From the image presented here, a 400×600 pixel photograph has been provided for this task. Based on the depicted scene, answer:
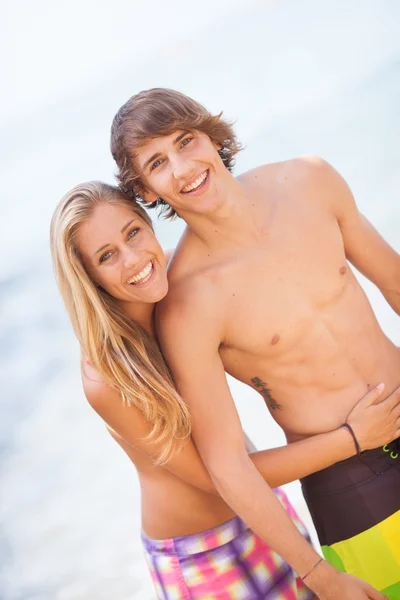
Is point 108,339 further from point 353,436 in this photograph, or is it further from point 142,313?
point 353,436

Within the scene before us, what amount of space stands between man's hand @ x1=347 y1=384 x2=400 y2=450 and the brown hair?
0.77 meters

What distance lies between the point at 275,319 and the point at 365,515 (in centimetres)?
53

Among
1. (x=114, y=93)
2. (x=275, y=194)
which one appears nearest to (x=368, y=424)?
(x=275, y=194)

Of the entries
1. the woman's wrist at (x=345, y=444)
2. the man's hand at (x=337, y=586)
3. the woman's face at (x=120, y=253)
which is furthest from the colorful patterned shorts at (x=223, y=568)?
the woman's face at (x=120, y=253)

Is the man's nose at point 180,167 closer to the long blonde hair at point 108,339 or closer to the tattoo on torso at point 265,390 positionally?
the long blonde hair at point 108,339

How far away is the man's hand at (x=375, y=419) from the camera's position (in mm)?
2023

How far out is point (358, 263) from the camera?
7.41 ft

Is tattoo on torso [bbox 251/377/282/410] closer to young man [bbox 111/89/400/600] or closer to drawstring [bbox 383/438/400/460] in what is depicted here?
young man [bbox 111/89/400/600]

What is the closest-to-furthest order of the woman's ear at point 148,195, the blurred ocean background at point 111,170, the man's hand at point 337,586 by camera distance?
the man's hand at point 337,586 < the woman's ear at point 148,195 < the blurred ocean background at point 111,170

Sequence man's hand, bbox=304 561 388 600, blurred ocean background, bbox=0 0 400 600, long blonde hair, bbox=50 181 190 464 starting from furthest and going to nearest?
blurred ocean background, bbox=0 0 400 600, long blonde hair, bbox=50 181 190 464, man's hand, bbox=304 561 388 600

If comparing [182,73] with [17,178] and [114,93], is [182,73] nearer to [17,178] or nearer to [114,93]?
[114,93]

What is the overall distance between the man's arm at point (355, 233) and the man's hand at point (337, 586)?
2.47 ft

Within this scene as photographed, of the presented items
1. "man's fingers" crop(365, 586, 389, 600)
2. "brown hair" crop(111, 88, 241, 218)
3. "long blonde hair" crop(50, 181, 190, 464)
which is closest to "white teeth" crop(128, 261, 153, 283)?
"long blonde hair" crop(50, 181, 190, 464)

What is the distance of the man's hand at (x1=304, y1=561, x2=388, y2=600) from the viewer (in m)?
1.93
